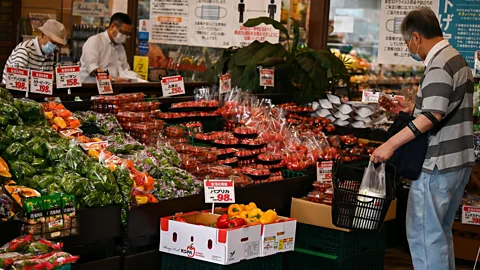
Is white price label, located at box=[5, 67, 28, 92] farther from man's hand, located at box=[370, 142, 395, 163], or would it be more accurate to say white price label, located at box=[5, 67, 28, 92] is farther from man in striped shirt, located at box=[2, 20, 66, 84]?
man's hand, located at box=[370, 142, 395, 163]

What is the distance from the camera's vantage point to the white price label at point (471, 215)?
21.0 ft

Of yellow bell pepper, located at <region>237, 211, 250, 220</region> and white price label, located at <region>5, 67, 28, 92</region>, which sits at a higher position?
white price label, located at <region>5, 67, 28, 92</region>

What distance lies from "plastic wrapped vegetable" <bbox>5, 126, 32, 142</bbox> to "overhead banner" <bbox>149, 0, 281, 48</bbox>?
4248 mm

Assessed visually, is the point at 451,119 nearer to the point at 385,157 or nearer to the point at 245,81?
the point at 385,157

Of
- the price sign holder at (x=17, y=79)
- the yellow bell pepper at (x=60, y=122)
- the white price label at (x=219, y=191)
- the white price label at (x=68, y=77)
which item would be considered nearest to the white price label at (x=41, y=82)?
the price sign holder at (x=17, y=79)

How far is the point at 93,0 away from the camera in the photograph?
10.2m

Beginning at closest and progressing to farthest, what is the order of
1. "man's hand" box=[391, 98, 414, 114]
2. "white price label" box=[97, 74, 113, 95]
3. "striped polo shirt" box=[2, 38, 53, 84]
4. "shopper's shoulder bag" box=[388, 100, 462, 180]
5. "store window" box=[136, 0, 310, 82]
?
"shopper's shoulder bag" box=[388, 100, 462, 180] → "man's hand" box=[391, 98, 414, 114] → "white price label" box=[97, 74, 113, 95] → "striped polo shirt" box=[2, 38, 53, 84] → "store window" box=[136, 0, 310, 82]

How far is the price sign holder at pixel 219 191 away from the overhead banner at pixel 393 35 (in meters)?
3.59

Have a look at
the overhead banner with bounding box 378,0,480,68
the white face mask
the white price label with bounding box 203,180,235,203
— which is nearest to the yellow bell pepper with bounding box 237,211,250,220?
the white price label with bounding box 203,180,235,203

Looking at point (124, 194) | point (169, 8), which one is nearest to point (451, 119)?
point (124, 194)

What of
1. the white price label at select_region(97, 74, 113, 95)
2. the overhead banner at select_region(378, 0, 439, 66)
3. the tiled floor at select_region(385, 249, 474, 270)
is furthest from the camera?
the overhead banner at select_region(378, 0, 439, 66)

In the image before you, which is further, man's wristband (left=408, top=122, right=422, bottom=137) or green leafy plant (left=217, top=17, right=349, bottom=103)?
green leafy plant (left=217, top=17, right=349, bottom=103)

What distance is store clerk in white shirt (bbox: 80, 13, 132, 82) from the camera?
8.22 meters

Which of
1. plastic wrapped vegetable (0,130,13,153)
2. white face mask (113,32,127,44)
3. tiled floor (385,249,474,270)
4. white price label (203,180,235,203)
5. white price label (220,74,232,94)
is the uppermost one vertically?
white face mask (113,32,127,44)
